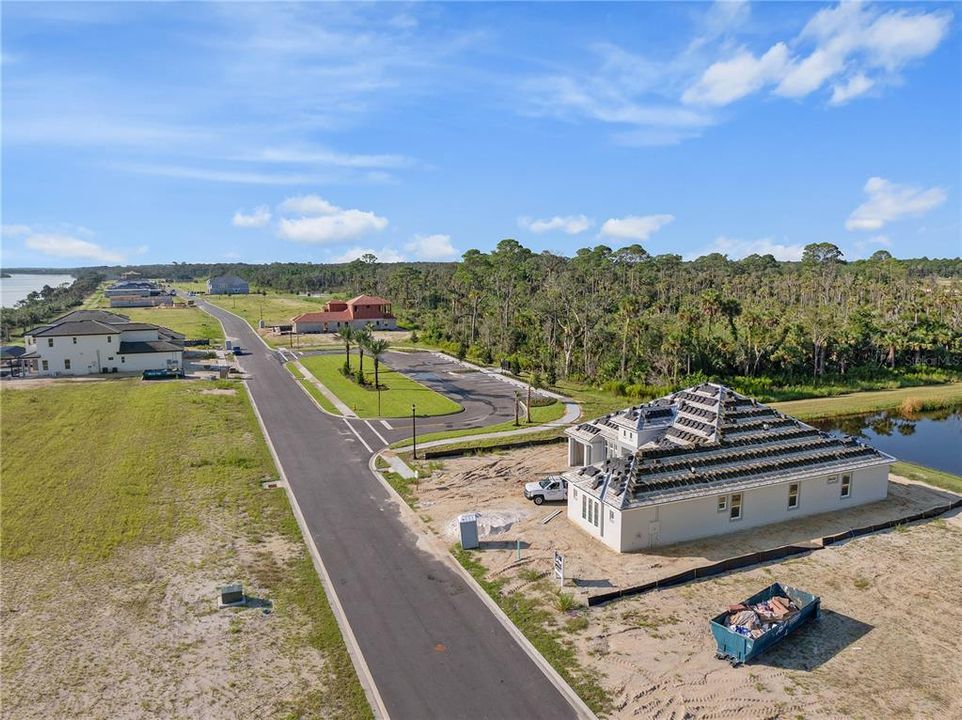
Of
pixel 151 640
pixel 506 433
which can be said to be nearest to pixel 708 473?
pixel 506 433

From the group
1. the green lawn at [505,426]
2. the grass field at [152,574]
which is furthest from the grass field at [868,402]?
the grass field at [152,574]

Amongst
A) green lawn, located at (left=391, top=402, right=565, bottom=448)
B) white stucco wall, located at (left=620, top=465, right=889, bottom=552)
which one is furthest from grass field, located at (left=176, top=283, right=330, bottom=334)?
white stucco wall, located at (left=620, top=465, right=889, bottom=552)

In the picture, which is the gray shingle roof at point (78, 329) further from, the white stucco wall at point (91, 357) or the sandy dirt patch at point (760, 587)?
the sandy dirt patch at point (760, 587)

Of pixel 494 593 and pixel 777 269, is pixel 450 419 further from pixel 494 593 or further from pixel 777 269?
pixel 777 269

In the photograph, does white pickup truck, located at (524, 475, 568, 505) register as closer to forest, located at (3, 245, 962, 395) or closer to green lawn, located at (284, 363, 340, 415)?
green lawn, located at (284, 363, 340, 415)

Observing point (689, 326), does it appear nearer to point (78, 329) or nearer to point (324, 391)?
point (324, 391)

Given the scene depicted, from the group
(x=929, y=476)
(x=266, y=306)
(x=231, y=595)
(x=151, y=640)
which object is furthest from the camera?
(x=266, y=306)
